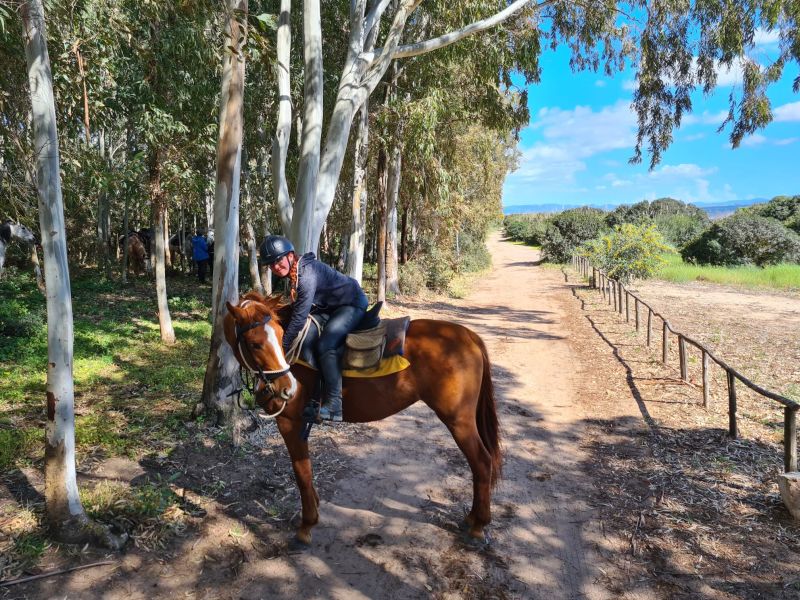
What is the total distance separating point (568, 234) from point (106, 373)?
3235cm

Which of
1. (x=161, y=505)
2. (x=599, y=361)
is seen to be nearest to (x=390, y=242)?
(x=599, y=361)

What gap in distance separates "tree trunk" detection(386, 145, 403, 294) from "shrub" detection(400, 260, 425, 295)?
17.0 inches

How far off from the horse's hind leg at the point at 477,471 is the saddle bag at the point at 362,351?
0.84m

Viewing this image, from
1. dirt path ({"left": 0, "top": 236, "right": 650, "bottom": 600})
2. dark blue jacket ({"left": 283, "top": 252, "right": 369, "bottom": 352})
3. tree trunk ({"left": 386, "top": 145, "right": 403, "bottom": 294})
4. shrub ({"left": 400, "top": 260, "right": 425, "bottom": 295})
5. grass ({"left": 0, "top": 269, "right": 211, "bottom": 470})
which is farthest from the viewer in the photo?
shrub ({"left": 400, "top": 260, "right": 425, "bottom": 295})

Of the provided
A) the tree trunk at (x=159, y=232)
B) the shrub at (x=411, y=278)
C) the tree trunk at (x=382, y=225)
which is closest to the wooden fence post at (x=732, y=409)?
the tree trunk at (x=159, y=232)

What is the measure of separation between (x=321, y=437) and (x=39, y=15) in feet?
15.2

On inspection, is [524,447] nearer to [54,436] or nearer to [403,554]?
[403,554]

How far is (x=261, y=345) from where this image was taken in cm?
358

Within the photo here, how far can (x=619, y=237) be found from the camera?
805 inches

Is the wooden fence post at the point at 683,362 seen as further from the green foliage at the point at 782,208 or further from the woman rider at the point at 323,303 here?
the green foliage at the point at 782,208

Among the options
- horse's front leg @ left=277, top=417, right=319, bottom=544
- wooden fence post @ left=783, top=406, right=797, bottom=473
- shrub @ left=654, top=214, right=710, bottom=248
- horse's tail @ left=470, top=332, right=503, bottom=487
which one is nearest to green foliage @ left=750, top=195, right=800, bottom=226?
shrub @ left=654, top=214, right=710, bottom=248

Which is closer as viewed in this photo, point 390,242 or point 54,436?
point 54,436

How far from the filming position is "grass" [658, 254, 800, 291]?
20347 millimetres

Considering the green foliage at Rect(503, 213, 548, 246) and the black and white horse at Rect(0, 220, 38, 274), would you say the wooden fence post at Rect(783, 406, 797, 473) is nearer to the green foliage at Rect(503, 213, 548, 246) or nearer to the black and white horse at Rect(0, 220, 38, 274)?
the black and white horse at Rect(0, 220, 38, 274)
